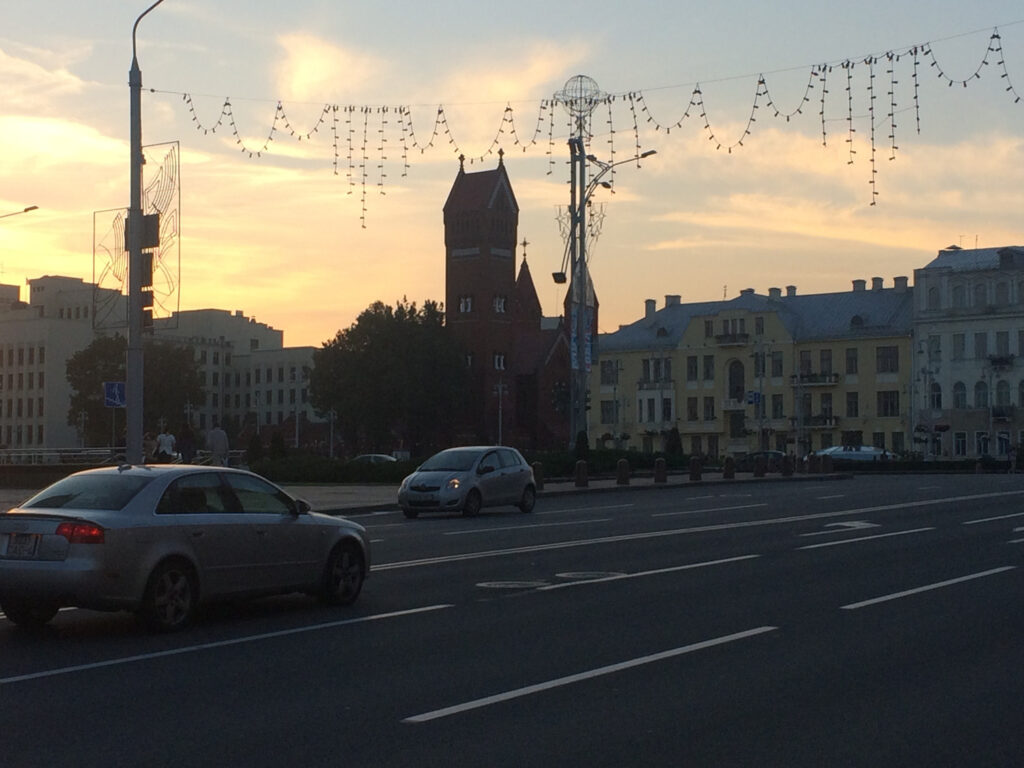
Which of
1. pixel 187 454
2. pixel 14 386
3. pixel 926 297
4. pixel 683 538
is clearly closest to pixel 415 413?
pixel 926 297

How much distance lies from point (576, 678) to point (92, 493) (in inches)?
193

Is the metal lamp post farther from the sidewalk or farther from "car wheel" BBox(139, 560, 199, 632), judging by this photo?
"car wheel" BBox(139, 560, 199, 632)

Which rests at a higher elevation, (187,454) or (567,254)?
(567,254)

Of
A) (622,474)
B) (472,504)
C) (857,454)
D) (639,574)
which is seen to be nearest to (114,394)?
(472,504)

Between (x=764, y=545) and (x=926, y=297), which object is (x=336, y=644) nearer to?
(x=764, y=545)

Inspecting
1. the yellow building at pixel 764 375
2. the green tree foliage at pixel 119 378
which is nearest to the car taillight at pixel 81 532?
the yellow building at pixel 764 375

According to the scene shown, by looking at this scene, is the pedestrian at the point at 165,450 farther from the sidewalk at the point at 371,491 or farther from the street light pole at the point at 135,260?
the street light pole at the point at 135,260

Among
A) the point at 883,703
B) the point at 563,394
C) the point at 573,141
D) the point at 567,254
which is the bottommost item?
the point at 883,703

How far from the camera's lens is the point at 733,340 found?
112875mm

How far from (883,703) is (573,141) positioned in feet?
140

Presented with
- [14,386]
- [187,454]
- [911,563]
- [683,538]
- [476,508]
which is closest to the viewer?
[911,563]

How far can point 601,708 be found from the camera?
28.6 ft

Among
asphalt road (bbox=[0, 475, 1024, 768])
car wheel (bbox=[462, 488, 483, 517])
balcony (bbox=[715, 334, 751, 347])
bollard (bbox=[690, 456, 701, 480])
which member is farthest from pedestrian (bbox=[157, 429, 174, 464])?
balcony (bbox=[715, 334, 751, 347])

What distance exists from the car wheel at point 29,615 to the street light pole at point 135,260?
43.7ft
